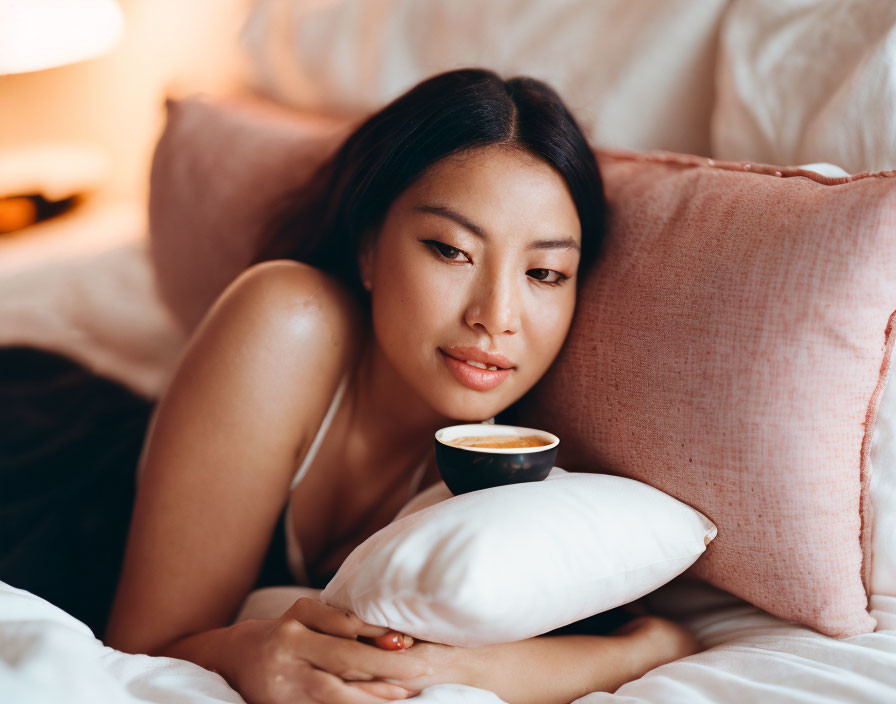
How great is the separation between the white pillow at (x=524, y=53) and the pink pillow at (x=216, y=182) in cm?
13

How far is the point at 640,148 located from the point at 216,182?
83 cm

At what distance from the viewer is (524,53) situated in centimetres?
148

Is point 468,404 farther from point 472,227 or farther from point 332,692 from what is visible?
point 332,692

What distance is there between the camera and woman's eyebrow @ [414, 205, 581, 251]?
0.97m

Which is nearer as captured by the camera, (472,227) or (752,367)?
(752,367)

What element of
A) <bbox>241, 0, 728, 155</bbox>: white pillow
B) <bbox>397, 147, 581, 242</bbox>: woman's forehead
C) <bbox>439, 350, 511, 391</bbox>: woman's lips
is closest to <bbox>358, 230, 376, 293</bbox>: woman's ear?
<bbox>397, 147, 581, 242</bbox>: woman's forehead

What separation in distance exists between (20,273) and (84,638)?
1.53 meters

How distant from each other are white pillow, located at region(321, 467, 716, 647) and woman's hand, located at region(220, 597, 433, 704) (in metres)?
0.03

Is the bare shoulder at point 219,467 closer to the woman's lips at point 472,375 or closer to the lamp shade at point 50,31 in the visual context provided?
the woman's lips at point 472,375

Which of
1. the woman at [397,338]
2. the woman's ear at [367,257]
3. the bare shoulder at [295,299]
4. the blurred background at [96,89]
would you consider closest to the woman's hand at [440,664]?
the woman at [397,338]

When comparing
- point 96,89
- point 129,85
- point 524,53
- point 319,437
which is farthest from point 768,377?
point 96,89

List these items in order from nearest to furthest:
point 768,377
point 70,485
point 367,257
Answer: point 768,377
point 367,257
point 70,485

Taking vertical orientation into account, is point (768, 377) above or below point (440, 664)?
above

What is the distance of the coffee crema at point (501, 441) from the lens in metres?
0.93
